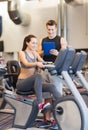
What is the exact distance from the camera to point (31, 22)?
7.63 metres

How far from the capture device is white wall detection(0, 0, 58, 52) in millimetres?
7338

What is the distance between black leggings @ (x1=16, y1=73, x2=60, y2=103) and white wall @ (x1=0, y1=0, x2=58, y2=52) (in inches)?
165

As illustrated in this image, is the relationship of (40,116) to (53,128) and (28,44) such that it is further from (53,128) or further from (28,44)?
(28,44)

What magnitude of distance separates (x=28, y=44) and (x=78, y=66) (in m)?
0.86

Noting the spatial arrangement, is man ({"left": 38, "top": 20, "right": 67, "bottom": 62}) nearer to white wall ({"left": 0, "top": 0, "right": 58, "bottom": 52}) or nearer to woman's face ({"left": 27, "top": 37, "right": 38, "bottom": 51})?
woman's face ({"left": 27, "top": 37, "right": 38, "bottom": 51})

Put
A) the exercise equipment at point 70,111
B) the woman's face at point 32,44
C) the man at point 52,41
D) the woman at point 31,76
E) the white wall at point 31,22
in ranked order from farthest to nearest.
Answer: the white wall at point 31,22
the man at point 52,41
the woman's face at point 32,44
the woman at point 31,76
the exercise equipment at point 70,111

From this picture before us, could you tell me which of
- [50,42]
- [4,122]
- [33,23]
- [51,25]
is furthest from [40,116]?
[33,23]

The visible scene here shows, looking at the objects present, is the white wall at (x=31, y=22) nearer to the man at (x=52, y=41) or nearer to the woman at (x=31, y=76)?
the man at (x=52, y=41)

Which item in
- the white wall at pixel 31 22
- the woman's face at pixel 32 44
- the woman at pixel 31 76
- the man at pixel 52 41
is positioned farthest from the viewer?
the white wall at pixel 31 22

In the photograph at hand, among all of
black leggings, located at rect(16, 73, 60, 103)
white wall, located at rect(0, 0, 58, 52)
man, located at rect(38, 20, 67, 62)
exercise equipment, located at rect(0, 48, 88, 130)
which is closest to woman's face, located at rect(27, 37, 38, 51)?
man, located at rect(38, 20, 67, 62)

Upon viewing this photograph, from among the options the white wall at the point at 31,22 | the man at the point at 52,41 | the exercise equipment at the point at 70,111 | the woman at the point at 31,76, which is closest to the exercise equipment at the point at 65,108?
the exercise equipment at the point at 70,111

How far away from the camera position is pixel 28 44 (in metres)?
3.52

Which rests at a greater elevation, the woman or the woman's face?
the woman's face

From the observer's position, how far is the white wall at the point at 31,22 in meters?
7.34
